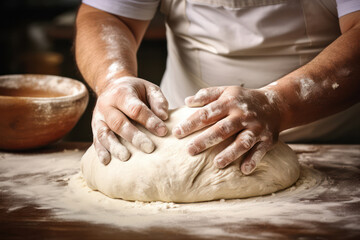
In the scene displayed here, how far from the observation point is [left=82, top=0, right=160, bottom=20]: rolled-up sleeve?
2.05m

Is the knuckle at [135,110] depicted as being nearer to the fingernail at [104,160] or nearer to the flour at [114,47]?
the fingernail at [104,160]

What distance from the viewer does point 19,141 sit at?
1.90 metres

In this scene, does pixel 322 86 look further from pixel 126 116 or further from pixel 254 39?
pixel 126 116

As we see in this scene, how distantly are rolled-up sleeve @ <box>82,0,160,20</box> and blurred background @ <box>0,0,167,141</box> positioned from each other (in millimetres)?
287

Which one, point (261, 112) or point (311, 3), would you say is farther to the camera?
point (311, 3)

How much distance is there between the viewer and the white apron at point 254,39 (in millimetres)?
1865

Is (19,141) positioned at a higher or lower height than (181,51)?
lower

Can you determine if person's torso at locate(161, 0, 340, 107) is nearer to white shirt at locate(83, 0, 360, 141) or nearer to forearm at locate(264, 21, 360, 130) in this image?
white shirt at locate(83, 0, 360, 141)

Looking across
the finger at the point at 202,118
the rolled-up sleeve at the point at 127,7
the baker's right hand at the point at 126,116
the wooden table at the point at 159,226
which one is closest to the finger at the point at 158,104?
the baker's right hand at the point at 126,116

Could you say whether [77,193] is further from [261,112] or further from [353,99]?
[353,99]

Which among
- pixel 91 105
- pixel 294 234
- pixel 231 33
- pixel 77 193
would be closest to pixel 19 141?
pixel 77 193

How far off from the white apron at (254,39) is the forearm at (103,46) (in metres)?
0.30

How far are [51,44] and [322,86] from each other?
12.6 feet

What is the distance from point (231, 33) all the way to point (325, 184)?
83 cm
